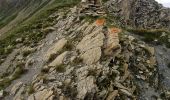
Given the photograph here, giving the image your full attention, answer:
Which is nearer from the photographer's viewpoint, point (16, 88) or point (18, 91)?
point (18, 91)

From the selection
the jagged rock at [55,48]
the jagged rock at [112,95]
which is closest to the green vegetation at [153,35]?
the jagged rock at [55,48]

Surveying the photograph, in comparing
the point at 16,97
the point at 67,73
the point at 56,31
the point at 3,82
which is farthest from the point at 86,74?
the point at 56,31

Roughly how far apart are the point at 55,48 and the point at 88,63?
23.8 ft

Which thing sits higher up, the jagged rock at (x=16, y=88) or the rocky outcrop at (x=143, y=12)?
the jagged rock at (x=16, y=88)

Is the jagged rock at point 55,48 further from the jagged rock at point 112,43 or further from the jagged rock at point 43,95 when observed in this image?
the jagged rock at point 43,95

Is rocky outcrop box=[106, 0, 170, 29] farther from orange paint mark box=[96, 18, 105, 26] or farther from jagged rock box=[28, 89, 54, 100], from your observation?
jagged rock box=[28, 89, 54, 100]

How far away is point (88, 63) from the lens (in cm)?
2886

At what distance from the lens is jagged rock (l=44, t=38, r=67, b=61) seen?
34281mm

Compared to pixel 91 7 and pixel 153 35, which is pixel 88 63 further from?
pixel 91 7

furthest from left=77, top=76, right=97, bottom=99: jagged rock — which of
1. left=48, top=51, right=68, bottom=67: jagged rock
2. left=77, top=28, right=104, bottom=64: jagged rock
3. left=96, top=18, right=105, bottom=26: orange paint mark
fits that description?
left=96, top=18, right=105, bottom=26: orange paint mark

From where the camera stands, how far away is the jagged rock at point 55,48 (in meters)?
34.3

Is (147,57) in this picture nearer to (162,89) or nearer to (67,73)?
(162,89)

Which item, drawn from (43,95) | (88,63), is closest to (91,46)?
(88,63)

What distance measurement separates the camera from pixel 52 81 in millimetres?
28109
